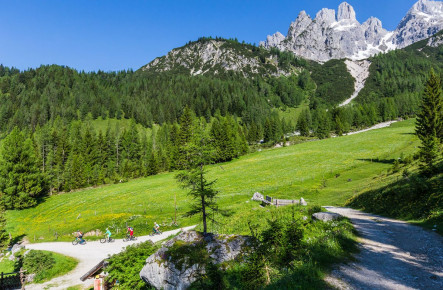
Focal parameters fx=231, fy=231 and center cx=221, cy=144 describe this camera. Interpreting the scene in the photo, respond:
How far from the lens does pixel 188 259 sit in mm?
11016

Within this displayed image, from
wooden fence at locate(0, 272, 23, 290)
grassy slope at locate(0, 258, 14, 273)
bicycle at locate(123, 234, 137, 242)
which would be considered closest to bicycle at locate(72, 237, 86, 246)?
bicycle at locate(123, 234, 137, 242)

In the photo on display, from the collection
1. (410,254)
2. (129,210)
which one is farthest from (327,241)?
(129,210)

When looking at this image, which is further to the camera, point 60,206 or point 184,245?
point 60,206

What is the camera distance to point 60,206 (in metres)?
57.1

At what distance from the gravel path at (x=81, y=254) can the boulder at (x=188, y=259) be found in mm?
11644

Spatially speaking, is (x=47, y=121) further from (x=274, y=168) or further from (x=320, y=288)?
(x=320, y=288)

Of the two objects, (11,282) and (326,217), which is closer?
(326,217)

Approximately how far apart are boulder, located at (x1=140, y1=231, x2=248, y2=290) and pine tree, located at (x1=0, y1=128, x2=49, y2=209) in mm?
65448

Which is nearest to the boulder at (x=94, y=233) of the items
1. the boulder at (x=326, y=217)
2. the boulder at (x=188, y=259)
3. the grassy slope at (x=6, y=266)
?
the grassy slope at (x=6, y=266)

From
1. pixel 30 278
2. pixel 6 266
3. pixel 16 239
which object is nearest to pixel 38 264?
pixel 30 278

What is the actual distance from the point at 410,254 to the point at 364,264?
3.06m

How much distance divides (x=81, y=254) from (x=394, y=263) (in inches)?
1164

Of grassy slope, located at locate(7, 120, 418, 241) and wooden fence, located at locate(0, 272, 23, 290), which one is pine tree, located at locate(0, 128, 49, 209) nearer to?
grassy slope, located at locate(7, 120, 418, 241)

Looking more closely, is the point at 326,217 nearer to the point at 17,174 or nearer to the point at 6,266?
the point at 6,266
